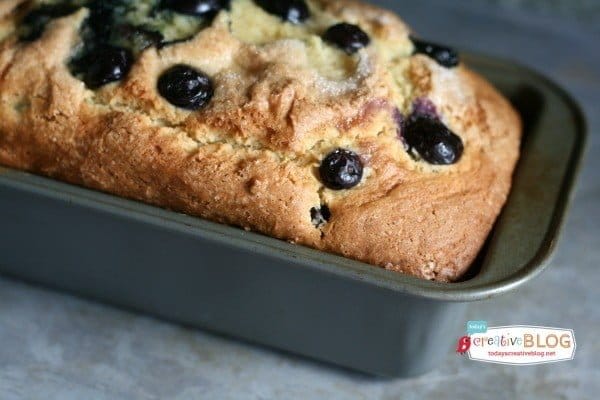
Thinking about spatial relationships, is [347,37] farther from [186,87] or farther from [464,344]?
[464,344]

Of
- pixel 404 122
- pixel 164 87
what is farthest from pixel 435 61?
pixel 164 87

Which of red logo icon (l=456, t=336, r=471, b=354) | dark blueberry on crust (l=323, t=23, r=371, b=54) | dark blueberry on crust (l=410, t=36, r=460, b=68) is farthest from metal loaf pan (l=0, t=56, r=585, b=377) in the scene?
dark blueberry on crust (l=323, t=23, r=371, b=54)

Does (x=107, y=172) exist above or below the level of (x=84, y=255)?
above

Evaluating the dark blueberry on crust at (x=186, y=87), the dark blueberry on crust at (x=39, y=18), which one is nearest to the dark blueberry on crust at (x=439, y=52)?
the dark blueberry on crust at (x=186, y=87)

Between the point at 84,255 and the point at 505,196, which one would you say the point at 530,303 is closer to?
the point at 505,196

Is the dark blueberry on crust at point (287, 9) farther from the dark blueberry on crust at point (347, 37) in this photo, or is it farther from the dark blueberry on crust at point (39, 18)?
the dark blueberry on crust at point (39, 18)

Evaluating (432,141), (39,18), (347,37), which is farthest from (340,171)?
(39,18)
